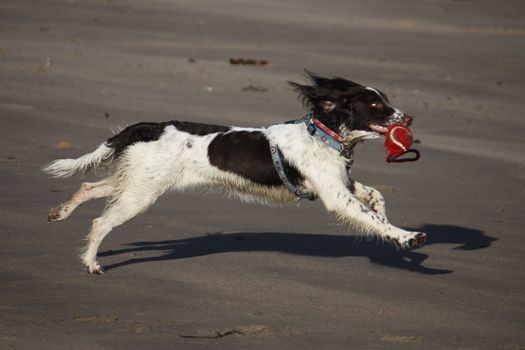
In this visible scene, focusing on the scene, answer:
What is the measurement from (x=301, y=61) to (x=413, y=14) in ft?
23.2

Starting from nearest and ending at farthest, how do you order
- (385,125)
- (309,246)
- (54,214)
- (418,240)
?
(418,240), (385,125), (54,214), (309,246)

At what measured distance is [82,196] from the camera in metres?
8.37

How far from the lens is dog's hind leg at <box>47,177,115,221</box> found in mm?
8320

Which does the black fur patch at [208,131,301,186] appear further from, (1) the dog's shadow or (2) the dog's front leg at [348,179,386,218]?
(1) the dog's shadow

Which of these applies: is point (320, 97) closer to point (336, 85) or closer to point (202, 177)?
point (336, 85)

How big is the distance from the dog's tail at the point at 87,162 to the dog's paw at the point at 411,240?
233 cm

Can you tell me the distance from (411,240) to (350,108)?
1.16 meters

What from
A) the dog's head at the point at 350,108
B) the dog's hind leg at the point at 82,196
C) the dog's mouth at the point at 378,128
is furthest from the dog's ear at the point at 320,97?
the dog's hind leg at the point at 82,196

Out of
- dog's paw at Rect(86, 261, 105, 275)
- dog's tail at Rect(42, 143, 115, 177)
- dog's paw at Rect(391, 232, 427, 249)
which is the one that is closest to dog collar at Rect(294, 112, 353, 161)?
dog's paw at Rect(391, 232, 427, 249)

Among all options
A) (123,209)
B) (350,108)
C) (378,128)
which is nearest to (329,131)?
(350,108)

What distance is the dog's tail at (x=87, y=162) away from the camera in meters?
8.41

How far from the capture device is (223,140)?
8.22 meters

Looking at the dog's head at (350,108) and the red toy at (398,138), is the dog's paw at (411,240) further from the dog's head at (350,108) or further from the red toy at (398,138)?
the dog's head at (350,108)

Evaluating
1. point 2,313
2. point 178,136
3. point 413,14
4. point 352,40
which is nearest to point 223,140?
point 178,136
